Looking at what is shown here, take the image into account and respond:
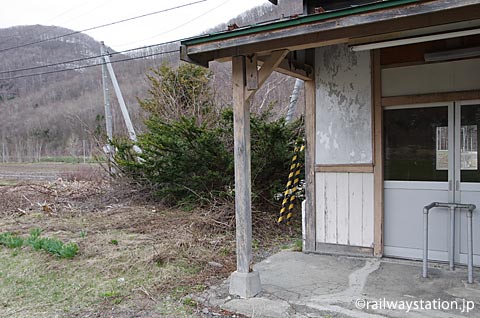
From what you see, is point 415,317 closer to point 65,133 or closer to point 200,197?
point 200,197

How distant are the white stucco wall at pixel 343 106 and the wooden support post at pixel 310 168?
2.8 inches

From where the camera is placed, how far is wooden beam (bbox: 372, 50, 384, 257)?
15.5ft

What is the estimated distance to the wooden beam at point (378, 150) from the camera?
Result: 4.71 m

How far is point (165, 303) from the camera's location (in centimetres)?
370

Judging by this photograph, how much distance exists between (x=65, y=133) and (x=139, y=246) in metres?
53.9

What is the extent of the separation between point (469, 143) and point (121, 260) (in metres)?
4.34

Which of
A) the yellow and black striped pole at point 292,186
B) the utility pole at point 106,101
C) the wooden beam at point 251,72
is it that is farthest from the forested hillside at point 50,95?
the wooden beam at point 251,72

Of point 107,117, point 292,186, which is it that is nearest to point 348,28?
point 292,186

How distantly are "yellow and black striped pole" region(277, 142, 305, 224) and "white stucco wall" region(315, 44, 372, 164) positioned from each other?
2.23m

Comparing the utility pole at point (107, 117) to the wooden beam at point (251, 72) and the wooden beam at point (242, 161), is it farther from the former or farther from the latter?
the wooden beam at point (251, 72)

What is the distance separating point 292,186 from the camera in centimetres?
750

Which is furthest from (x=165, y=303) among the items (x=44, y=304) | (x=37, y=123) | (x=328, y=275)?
(x=37, y=123)

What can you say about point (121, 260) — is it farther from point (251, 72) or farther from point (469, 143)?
point (469, 143)

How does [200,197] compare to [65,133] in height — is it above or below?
below
